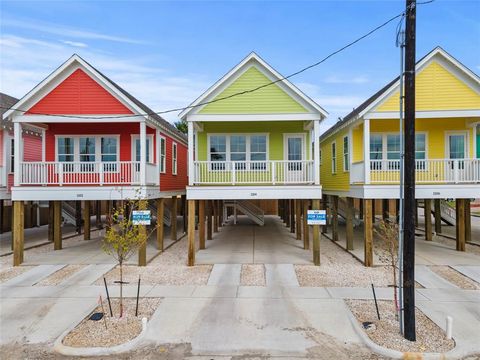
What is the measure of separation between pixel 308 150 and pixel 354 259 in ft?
18.4

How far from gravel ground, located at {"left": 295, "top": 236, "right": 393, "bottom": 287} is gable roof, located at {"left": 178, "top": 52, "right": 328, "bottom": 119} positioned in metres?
6.23

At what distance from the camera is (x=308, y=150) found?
16.8 metres

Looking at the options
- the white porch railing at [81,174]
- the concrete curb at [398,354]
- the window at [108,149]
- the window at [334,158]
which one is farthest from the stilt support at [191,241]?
the window at [334,158]

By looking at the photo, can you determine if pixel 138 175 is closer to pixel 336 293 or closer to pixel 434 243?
pixel 336 293

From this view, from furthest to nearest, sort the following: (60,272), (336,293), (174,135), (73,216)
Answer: (73,216) < (174,135) < (60,272) < (336,293)

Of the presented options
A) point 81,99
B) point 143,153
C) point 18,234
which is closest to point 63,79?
point 81,99

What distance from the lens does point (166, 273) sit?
1255cm

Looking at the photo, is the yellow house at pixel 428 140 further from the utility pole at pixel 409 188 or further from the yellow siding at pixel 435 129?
the utility pole at pixel 409 188

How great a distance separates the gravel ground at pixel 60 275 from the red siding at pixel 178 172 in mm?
5437

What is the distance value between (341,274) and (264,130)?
7.89 m

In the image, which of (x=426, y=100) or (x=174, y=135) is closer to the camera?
(x=426, y=100)

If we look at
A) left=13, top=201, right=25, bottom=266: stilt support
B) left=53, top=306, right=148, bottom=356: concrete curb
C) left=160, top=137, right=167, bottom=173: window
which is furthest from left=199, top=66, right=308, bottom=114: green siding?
left=53, top=306, right=148, bottom=356: concrete curb

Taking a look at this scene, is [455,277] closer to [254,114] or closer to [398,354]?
[398,354]

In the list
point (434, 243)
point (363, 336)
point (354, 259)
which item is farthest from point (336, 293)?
point (434, 243)
